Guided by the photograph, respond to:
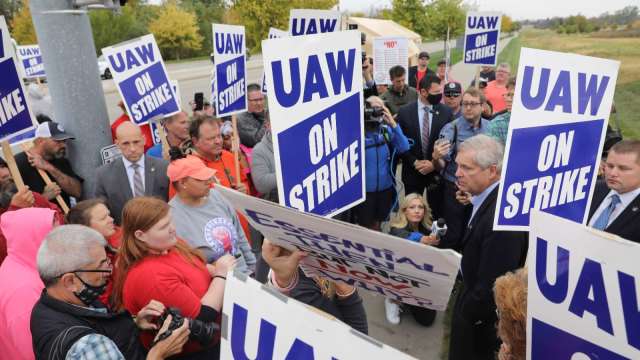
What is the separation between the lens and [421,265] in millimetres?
1391

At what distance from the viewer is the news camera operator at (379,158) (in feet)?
14.6

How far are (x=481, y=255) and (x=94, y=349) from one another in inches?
77.8

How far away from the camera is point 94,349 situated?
1.80 m

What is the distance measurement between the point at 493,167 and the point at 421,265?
150cm

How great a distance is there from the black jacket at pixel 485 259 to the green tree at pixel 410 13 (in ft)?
93.9

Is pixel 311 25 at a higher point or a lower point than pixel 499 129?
higher

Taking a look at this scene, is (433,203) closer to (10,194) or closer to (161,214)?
(161,214)

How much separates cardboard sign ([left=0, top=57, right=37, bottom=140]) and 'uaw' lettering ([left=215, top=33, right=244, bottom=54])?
1835 mm

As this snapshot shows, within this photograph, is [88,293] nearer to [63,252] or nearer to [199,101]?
[63,252]

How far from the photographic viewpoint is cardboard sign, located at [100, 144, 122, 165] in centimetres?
403

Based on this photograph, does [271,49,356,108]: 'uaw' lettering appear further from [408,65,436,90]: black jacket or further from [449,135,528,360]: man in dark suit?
[408,65,436,90]: black jacket

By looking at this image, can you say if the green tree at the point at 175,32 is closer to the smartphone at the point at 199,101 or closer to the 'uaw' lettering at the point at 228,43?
the smartphone at the point at 199,101

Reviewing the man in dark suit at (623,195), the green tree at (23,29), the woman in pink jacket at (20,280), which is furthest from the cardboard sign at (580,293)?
the green tree at (23,29)

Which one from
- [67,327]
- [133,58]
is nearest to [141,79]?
[133,58]
